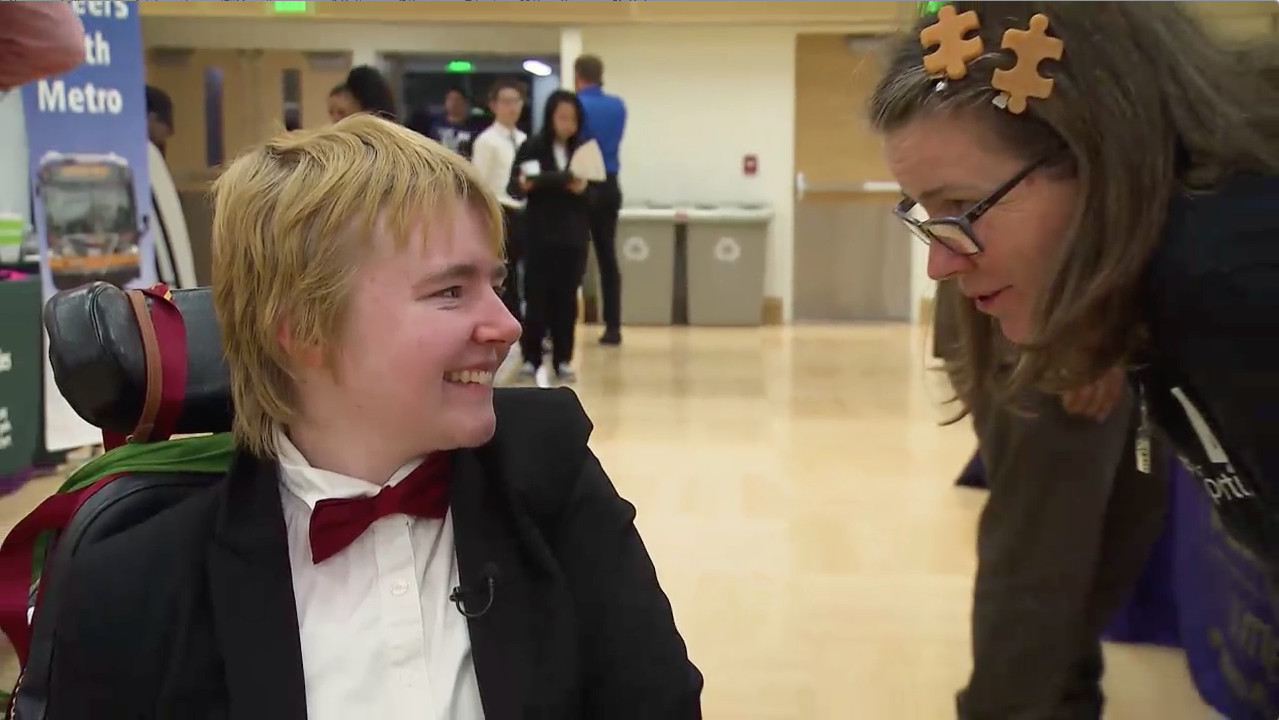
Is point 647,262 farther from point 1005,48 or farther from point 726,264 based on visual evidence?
point 1005,48

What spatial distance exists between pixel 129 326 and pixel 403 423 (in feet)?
0.96

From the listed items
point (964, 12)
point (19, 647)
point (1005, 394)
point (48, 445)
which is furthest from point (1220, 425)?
point (48, 445)

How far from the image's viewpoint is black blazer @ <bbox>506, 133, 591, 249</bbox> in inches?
230

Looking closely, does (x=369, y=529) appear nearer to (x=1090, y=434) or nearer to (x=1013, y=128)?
(x=1013, y=128)

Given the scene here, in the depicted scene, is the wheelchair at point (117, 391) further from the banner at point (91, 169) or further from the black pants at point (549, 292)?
the black pants at point (549, 292)

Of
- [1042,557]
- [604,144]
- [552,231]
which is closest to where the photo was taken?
[1042,557]

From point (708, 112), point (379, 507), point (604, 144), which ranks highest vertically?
point (708, 112)

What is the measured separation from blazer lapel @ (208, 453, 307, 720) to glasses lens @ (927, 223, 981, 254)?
0.75 metres

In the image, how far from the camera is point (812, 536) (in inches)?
132

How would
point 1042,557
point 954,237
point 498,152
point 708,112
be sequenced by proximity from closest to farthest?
point 954,237 → point 1042,557 → point 498,152 → point 708,112

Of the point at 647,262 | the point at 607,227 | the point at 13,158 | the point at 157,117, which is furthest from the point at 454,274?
the point at 647,262

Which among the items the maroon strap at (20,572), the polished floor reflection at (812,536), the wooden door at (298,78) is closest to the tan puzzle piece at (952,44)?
the maroon strap at (20,572)

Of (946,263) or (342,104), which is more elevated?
(342,104)

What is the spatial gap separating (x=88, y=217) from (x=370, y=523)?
345 cm
